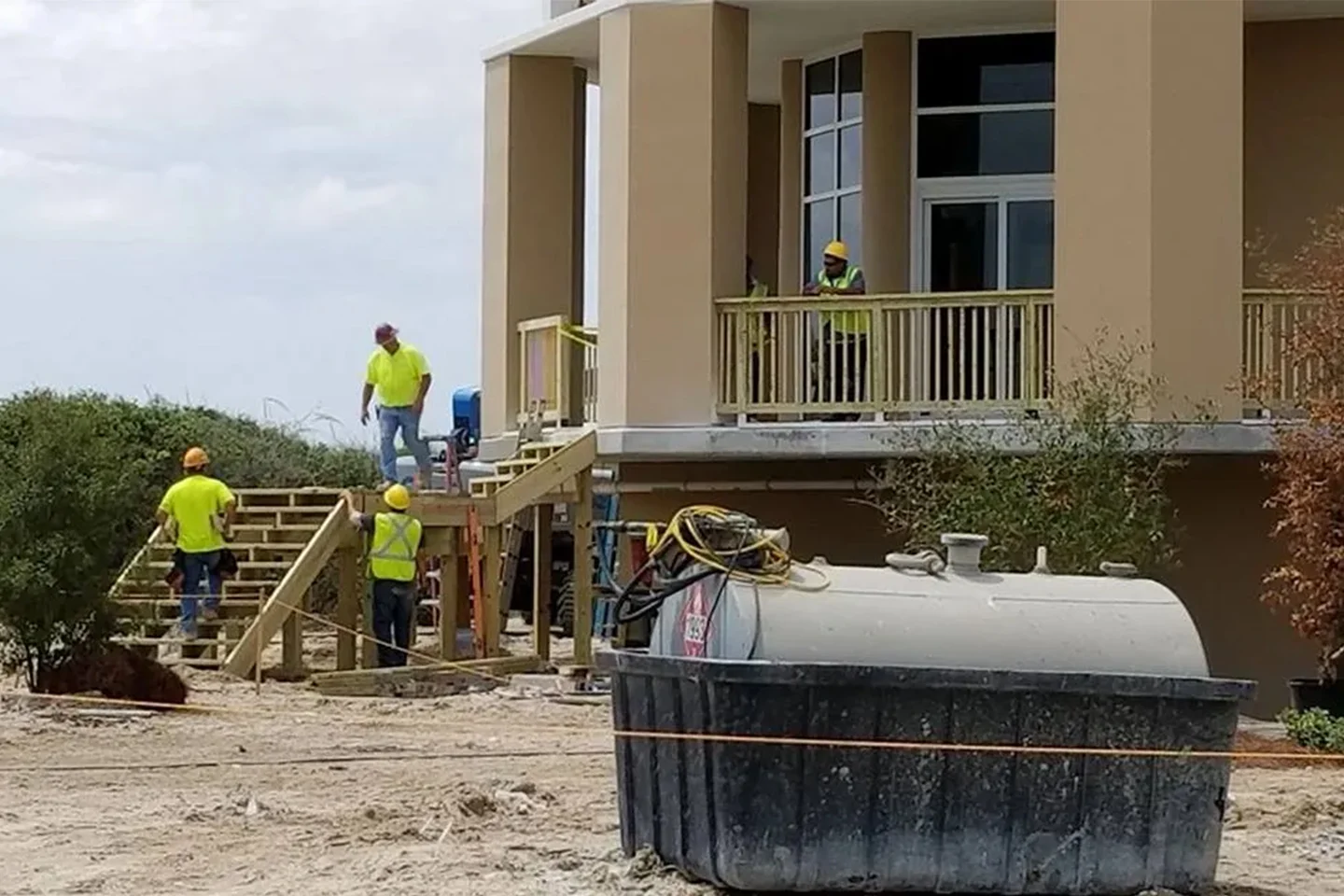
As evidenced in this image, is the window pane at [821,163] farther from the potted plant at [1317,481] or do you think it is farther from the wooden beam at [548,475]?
the potted plant at [1317,481]

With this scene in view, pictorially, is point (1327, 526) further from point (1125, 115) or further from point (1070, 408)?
point (1125, 115)

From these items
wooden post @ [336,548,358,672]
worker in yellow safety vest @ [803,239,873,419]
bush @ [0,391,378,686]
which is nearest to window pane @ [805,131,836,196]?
worker in yellow safety vest @ [803,239,873,419]

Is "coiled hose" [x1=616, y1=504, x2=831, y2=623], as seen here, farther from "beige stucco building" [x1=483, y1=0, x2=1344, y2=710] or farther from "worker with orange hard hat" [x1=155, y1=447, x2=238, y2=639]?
"worker with orange hard hat" [x1=155, y1=447, x2=238, y2=639]

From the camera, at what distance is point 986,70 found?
2305 centimetres

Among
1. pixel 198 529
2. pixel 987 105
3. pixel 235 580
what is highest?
pixel 987 105

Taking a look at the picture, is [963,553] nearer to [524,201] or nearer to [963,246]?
[963,246]

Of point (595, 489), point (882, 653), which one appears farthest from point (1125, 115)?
point (882, 653)

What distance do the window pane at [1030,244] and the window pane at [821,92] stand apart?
249 centimetres

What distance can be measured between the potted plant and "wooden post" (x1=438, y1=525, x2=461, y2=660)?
7072 mm

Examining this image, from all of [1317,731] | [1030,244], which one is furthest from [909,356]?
[1317,731]

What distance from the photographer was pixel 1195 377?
2033 cm

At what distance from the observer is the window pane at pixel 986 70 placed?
74.6 ft

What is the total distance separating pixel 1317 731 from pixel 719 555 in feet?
25.7

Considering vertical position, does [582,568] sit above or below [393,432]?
below
